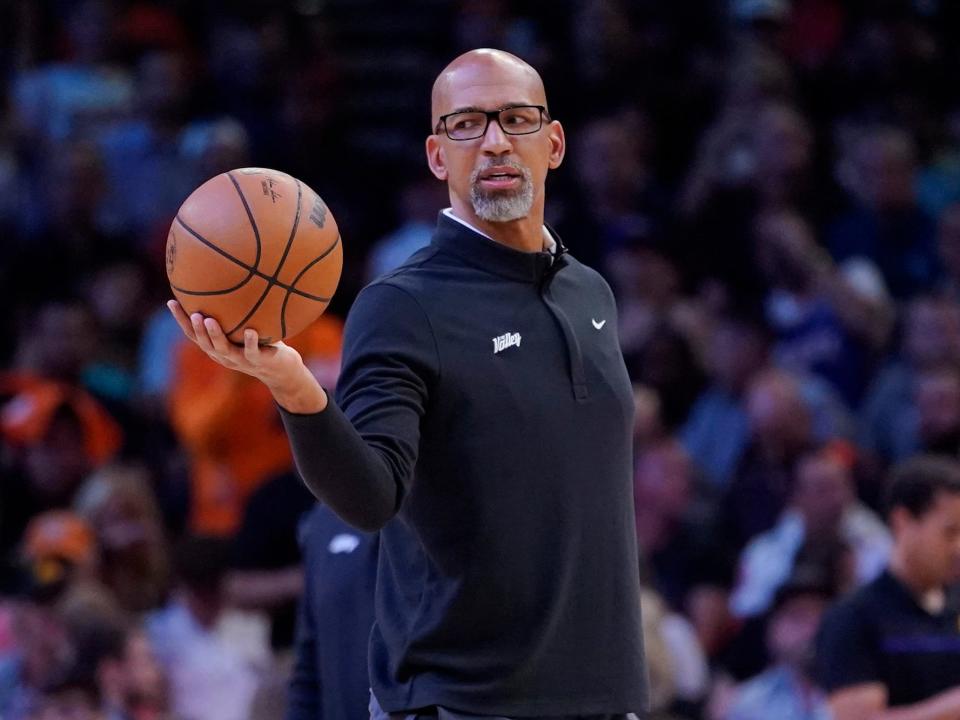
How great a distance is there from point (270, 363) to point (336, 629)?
1.71 metres

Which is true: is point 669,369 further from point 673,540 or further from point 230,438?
point 230,438

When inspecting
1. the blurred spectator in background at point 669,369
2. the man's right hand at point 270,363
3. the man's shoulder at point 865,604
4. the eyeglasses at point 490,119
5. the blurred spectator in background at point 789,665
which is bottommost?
the blurred spectator in background at point 789,665

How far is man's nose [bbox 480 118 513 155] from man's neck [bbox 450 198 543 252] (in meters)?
0.13

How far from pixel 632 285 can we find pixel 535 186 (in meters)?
5.05

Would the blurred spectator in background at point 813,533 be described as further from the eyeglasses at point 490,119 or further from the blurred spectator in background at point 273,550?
the eyeglasses at point 490,119

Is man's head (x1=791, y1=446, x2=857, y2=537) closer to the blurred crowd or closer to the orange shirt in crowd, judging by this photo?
the blurred crowd

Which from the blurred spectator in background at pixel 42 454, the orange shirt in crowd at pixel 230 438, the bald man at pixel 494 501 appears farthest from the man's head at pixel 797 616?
the bald man at pixel 494 501

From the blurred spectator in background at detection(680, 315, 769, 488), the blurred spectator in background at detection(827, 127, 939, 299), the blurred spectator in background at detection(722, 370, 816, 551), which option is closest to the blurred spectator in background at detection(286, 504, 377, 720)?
the blurred spectator in background at detection(722, 370, 816, 551)

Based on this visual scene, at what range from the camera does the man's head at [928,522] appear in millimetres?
5867

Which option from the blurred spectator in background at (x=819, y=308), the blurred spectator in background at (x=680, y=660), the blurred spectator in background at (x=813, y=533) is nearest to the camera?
the blurred spectator in background at (x=680, y=660)

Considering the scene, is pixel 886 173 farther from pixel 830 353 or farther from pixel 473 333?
pixel 473 333

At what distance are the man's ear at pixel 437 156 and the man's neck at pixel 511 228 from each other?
93 millimetres

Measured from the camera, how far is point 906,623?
5824mm

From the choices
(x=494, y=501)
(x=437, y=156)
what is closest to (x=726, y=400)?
(x=437, y=156)
